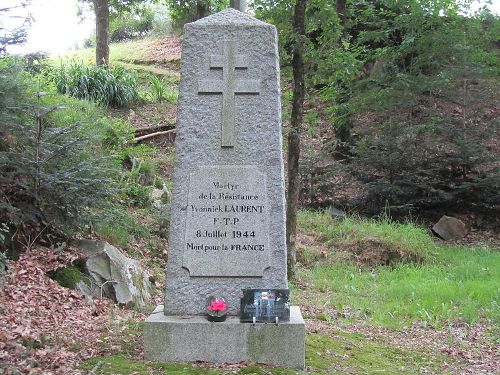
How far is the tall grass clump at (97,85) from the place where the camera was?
16625mm

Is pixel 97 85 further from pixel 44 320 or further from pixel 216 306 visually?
pixel 216 306

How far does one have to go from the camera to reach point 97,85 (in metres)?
17.2

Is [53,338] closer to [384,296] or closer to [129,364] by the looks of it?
[129,364]

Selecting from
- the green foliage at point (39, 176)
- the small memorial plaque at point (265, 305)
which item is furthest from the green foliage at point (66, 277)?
the small memorial plaque at point (265, 305)

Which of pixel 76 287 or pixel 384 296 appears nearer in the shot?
pixel 76 287

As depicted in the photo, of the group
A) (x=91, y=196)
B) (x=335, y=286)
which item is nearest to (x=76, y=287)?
(x=91, y=196)

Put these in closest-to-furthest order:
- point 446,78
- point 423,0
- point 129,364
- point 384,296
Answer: point 129,364 < point 384,296 < point 446,78 < point 423,0

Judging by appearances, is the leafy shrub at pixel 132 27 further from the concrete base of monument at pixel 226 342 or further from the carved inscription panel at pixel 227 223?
the concrete base of monument at pixel 226 342

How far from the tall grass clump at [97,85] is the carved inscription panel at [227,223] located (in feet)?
40.1

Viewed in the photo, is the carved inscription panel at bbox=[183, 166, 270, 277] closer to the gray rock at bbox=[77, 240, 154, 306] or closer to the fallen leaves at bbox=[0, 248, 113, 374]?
the fallen leaves at bbox=[0, 248, 113, 374]

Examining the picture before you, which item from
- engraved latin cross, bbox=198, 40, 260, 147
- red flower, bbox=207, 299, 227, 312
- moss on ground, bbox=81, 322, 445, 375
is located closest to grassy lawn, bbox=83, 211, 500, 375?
moss on ground, bbox=81, 322, 445, 375

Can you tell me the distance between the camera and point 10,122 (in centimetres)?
668

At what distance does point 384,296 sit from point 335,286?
90 centimetres

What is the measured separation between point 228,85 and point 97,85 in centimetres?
1331
